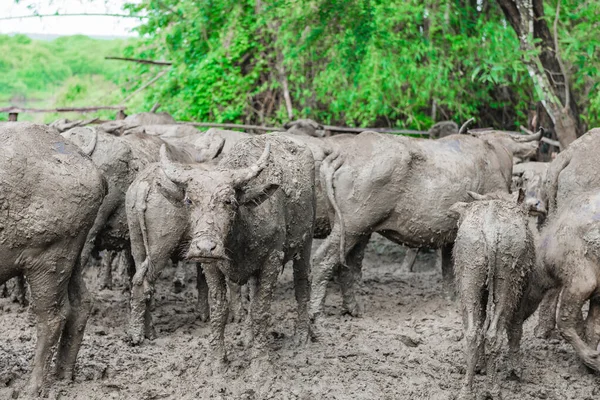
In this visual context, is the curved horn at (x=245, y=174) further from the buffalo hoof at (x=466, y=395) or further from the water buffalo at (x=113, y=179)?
the water buffalo at (x=113, y=179)

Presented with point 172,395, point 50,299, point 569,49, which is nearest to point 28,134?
point 50,299

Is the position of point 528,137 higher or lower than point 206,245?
lower

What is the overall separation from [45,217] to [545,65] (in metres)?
9.49

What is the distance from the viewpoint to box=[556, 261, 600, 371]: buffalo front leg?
7.08 meters

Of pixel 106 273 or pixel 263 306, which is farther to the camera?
pixel 106 273

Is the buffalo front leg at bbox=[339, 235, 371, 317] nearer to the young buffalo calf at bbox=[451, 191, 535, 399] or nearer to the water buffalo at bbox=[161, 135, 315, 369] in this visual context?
the water buffalo at bbox=[161, 135, 315, 369]

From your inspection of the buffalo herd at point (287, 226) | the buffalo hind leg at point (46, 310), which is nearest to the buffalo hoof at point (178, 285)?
the buffalo herd at point (287, 226)

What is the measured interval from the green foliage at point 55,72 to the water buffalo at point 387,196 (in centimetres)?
1454

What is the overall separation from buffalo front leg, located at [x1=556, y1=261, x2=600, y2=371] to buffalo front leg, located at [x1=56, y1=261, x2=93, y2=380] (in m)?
4.02

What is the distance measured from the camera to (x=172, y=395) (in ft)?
22.0

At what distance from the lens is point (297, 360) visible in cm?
755

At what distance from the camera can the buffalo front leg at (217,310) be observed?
6.93 metres

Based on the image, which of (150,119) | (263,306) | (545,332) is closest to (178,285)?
(263,306)

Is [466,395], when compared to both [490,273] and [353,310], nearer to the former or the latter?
[490,273]
